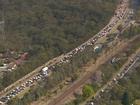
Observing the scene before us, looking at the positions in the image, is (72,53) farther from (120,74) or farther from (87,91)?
(87,91)

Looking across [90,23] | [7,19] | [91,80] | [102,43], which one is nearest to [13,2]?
[7,19]

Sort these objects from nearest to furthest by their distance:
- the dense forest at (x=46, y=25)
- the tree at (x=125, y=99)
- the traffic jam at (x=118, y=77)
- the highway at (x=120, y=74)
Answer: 1. the tree at (x=125, y=99)
2. the traffic jam at (x=118, y=77)
3. the highway at (x=120, y=74)
4. the dense forest at (x=46, y=25)

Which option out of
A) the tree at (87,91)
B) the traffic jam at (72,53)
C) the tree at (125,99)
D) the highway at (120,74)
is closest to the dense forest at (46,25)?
the traffic jam at (72,53)

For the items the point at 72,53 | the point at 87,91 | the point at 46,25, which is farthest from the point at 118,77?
the point at 46,25

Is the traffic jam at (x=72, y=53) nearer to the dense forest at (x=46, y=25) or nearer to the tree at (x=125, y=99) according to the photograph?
the dense forest at (x=46, y=25)

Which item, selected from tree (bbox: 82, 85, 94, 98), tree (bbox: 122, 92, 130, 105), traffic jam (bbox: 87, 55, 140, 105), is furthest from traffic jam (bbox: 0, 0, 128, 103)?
tree (bbox: 122, 92, 130, 105)

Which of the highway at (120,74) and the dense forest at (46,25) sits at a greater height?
the dense forest at (46,25)

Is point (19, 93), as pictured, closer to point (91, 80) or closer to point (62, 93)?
point (62, 93)
